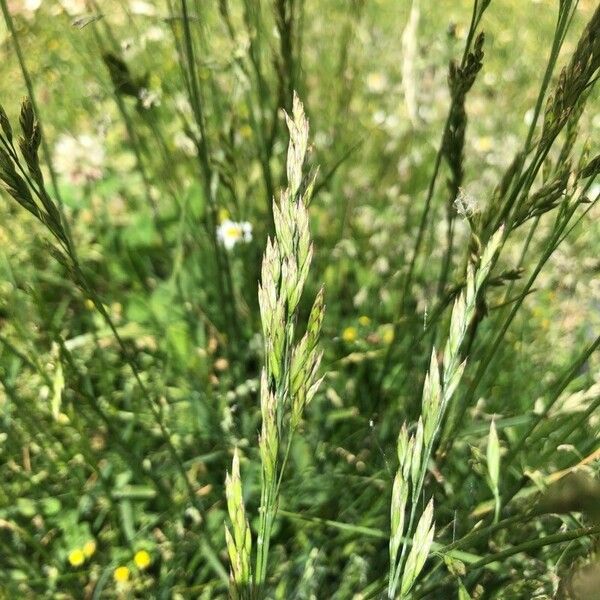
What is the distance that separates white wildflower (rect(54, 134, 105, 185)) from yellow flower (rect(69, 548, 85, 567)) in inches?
44.6

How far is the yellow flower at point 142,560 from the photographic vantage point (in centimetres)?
136

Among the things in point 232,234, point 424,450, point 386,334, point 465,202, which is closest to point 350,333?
point 386,334

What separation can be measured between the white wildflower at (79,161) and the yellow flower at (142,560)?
3.84 ft

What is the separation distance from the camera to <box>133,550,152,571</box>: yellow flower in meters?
1.36

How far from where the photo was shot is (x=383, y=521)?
1234mm

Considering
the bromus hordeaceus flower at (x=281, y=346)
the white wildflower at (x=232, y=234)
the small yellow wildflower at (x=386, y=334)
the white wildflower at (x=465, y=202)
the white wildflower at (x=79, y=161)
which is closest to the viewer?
the bromus hordeaceus flower at (x=281, y=346)

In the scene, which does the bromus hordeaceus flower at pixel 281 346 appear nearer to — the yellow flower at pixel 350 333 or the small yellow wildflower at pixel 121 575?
the small yellow wildflower at pixel 121 575

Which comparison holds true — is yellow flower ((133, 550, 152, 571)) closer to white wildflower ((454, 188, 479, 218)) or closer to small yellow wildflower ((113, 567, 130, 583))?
small yellow wildflower ((113, 567, 130, 583))

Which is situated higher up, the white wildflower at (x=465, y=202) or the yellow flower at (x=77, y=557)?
the white wildflower at (x=465, y=202)

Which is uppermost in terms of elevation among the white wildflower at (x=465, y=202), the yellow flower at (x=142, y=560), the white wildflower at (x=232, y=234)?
the white wildflower at (x=232, y=234)

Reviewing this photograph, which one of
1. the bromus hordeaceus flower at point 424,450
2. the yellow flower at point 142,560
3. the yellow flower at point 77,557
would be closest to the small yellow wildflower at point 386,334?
the yellow flower at point 142,560

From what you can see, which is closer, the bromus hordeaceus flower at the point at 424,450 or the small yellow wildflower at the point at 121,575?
the bromus hordeaceus flower at the point at 424,450

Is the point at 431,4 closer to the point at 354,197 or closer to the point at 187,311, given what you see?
the point at 354,197

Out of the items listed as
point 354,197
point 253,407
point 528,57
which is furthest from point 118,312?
point 528,57
